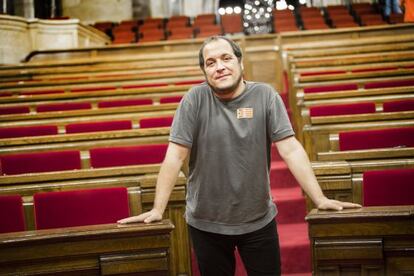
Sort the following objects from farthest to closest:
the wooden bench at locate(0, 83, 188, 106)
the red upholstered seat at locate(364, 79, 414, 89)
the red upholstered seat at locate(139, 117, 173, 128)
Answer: the wooden bench at locate(0, 83, 188, 106) → the red upholstered seat at locate(364, 79, 414, 89) → the red upholstered seat at locate(139, 117, 173, 128)

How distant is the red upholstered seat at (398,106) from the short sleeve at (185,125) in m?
1.69

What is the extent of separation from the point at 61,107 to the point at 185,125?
7.57 feet

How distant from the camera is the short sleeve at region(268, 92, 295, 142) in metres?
1.15

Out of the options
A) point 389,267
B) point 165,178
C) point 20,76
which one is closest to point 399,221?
point 389,267

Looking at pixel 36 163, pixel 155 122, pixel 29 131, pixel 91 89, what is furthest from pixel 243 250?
pixel 91 89

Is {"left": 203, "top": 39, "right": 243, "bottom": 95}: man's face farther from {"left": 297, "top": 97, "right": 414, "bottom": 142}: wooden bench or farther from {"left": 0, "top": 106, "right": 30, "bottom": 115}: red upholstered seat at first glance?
{"left": 0, "top": 106, "right": 30, "bottom": 115}: red upholstered seat

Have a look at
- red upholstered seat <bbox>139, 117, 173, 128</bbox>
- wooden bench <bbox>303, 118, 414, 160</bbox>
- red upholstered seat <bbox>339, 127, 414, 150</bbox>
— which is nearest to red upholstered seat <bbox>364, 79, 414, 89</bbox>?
wooden bench <bbox>303, 118, 414, 160</bbox>

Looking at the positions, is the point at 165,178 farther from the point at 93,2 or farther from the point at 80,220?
the point at 93,2

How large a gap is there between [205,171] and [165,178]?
111 mm

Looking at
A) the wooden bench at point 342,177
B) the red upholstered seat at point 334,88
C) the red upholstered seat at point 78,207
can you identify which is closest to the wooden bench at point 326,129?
the wooden bench at point 342,177

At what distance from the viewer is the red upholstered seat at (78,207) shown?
1.53 meters

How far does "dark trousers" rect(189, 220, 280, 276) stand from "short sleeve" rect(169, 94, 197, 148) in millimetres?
215

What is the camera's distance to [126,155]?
6.63 feet

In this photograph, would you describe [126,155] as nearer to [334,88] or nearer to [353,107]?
[353,107]
